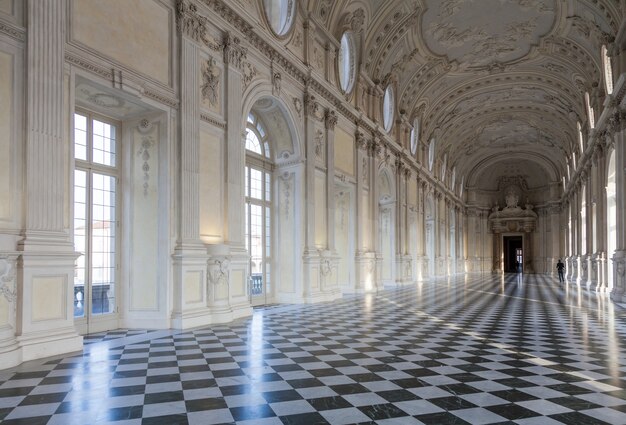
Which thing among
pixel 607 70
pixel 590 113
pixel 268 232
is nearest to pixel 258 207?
pixel 268 232

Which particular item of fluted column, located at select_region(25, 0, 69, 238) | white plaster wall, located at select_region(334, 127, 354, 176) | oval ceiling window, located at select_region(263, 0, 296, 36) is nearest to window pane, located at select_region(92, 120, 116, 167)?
fluted column, located at select_region(25, 0, 69, 238)

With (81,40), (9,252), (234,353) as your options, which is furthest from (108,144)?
(234,353)

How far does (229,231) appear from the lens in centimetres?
1080

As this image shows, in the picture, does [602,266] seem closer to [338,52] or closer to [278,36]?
[338,52]

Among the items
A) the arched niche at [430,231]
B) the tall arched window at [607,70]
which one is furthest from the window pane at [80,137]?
the arched niche at [430,231]

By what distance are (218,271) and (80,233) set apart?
8.75 feet

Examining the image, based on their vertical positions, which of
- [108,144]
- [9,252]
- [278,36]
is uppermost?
[278,36]

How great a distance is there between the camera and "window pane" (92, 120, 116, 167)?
909 cm

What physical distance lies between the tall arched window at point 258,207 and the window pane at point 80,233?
487 centimetres

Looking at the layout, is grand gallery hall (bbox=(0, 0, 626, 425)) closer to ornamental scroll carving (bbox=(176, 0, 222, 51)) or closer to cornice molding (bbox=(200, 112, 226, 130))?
ornamental scroll carving (bbox=(176, 0, 222, 51))

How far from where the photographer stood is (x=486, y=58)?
25.1m

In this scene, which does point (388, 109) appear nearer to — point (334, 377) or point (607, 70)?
point (607, 70)

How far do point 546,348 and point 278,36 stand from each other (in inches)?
379

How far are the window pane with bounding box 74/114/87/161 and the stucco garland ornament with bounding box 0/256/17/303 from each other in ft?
9.70
